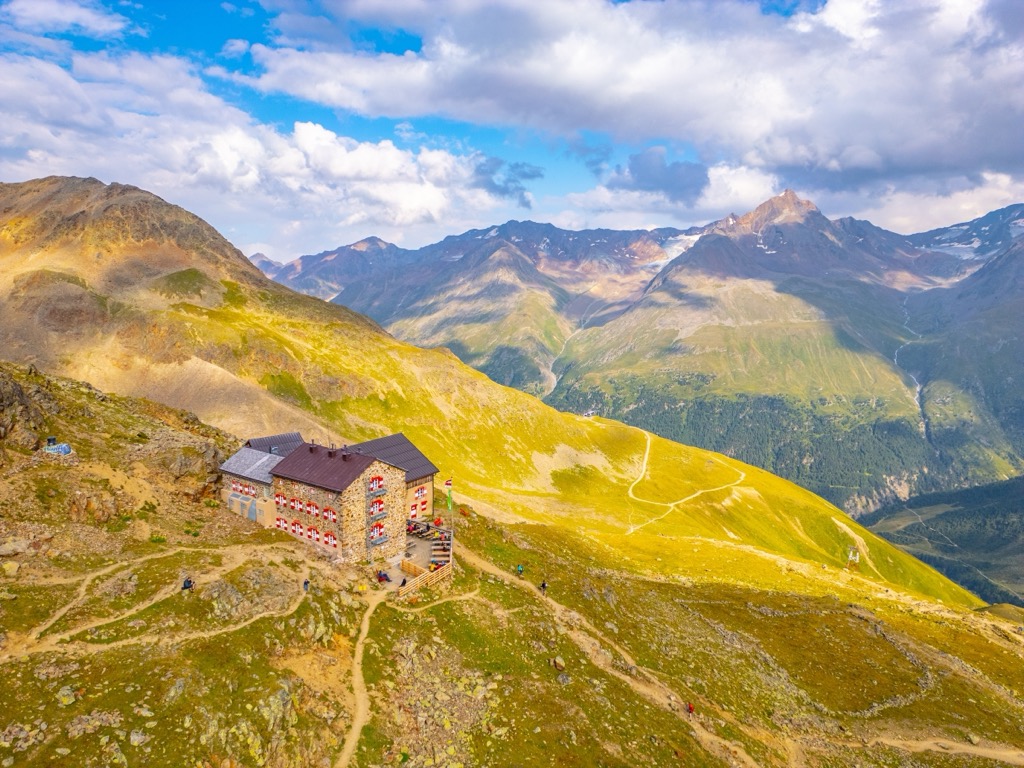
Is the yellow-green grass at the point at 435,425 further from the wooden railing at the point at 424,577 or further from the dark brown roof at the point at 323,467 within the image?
the dark brown roof at the point at 323,467

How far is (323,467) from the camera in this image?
56.3m

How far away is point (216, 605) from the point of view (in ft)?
137

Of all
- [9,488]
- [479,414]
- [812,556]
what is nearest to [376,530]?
[9,488]

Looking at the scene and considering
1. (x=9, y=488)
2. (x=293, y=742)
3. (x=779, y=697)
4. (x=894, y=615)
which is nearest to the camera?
(x=293, y=742)

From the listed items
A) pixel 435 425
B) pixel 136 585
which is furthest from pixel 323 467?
pixel 435 425

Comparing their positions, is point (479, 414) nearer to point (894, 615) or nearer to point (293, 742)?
point (894, 615)

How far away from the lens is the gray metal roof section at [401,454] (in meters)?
72.9

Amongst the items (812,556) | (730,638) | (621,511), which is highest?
(730,638)

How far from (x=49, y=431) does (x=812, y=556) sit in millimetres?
210279

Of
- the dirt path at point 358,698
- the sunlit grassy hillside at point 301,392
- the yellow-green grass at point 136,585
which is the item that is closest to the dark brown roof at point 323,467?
the yellow-green grass at point 136,585

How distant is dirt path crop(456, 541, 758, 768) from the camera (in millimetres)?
48938

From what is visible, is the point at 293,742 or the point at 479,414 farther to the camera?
the point at 479,414

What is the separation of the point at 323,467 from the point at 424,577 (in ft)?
49.3

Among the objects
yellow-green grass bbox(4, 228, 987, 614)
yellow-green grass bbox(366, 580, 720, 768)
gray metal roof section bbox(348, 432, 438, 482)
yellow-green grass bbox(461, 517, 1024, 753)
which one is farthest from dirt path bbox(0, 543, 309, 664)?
yellow-green grass bbox(4, 228, 987, 614)
